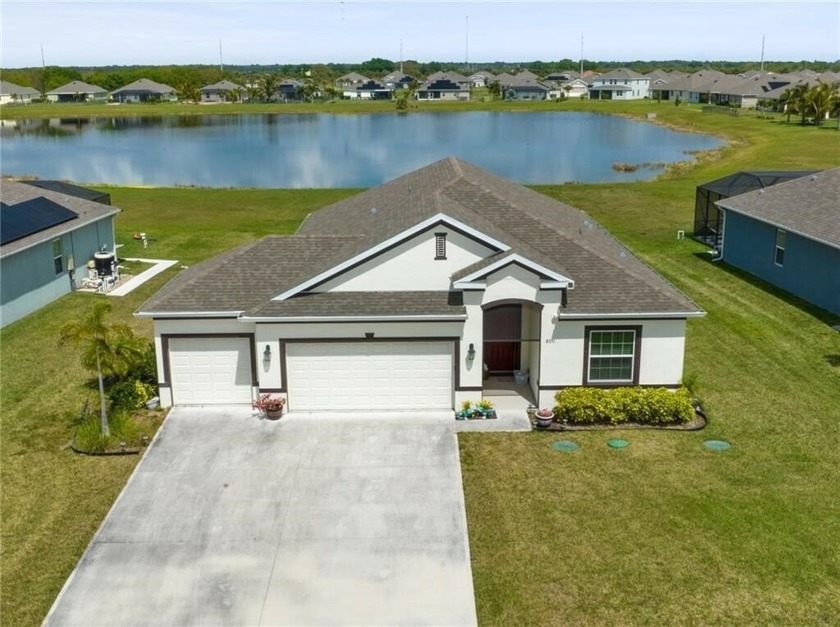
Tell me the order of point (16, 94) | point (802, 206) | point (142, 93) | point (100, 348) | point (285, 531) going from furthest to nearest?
point (142, 93)
point (16, 94)
point (802, 206)
point (100, 348)
point (285, 531)

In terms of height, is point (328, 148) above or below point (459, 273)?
below

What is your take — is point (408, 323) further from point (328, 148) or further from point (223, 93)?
point (223, 93)

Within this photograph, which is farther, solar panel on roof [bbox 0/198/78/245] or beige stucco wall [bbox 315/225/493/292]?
solar panel on roof [bbox 0/198/78/245]

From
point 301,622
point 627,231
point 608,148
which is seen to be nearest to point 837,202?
point 627,231

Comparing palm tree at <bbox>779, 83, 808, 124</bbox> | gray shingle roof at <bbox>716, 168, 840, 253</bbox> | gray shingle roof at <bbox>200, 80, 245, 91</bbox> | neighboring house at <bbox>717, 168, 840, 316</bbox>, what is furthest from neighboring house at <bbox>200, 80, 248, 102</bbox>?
gray shingle roof at <bbox>716, 168, 840, 253</bbox>

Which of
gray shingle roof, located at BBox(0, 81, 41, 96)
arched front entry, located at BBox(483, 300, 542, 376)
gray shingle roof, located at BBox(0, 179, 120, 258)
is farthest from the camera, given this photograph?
gray shingle roof, located at BBox(0, 81, 41, 96)

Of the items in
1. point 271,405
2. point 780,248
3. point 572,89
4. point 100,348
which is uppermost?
point 572,89

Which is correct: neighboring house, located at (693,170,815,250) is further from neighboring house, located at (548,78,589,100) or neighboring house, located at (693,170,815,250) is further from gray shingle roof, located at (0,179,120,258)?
neighboring house, located at (548,78,589,100)

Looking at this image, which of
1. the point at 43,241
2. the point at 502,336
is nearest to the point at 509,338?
the point at 502,336
